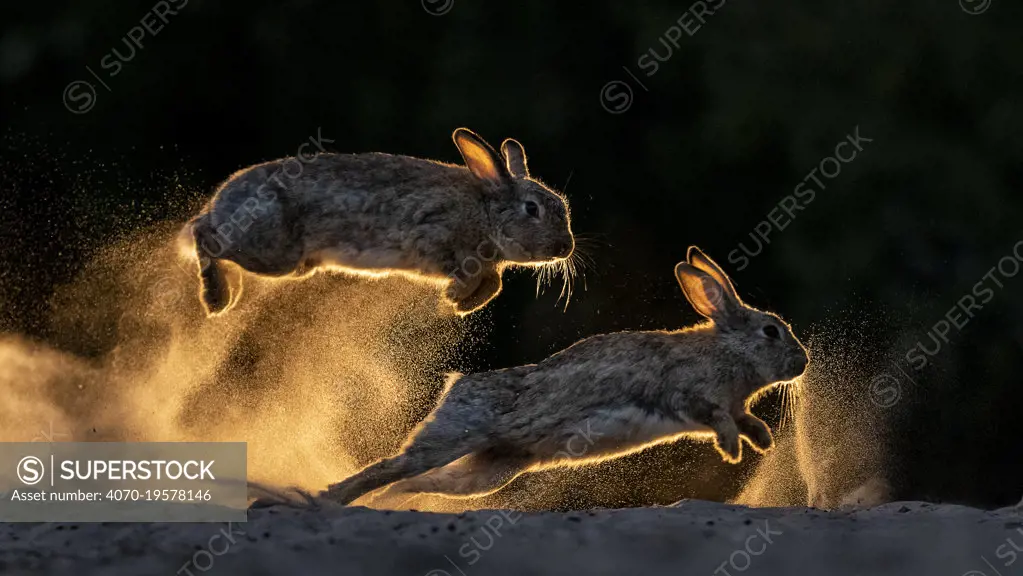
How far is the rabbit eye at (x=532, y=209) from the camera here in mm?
7441

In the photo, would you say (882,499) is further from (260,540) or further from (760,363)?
(260,540)

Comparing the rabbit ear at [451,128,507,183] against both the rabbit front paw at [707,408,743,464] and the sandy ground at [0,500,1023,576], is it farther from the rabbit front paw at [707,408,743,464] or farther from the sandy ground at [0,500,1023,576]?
the sandy ground at [0,500,1023,576]

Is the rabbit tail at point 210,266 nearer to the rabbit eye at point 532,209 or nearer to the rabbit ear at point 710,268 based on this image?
the rabbit eye at point 532,209

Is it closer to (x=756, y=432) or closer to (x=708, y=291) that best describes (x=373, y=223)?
(x=708, y=291)

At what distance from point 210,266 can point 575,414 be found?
1746 millimetres

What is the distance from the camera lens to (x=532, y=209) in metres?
7.45

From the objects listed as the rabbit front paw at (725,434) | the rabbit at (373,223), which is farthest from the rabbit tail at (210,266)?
the rabbit front paw at (725,434)

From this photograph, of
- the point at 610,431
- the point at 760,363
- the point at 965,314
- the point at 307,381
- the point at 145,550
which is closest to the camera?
the point at 145,550

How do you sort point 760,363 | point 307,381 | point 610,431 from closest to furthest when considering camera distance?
point 610,431, point 760,363, point 307,381

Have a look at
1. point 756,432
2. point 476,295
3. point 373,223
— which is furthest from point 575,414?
point 373,223

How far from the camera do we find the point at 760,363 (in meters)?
7.41

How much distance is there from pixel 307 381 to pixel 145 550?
3.55 m

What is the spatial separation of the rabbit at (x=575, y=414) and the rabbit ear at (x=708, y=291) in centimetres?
21

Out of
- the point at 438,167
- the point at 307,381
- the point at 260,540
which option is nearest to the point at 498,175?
the point at 438,167
